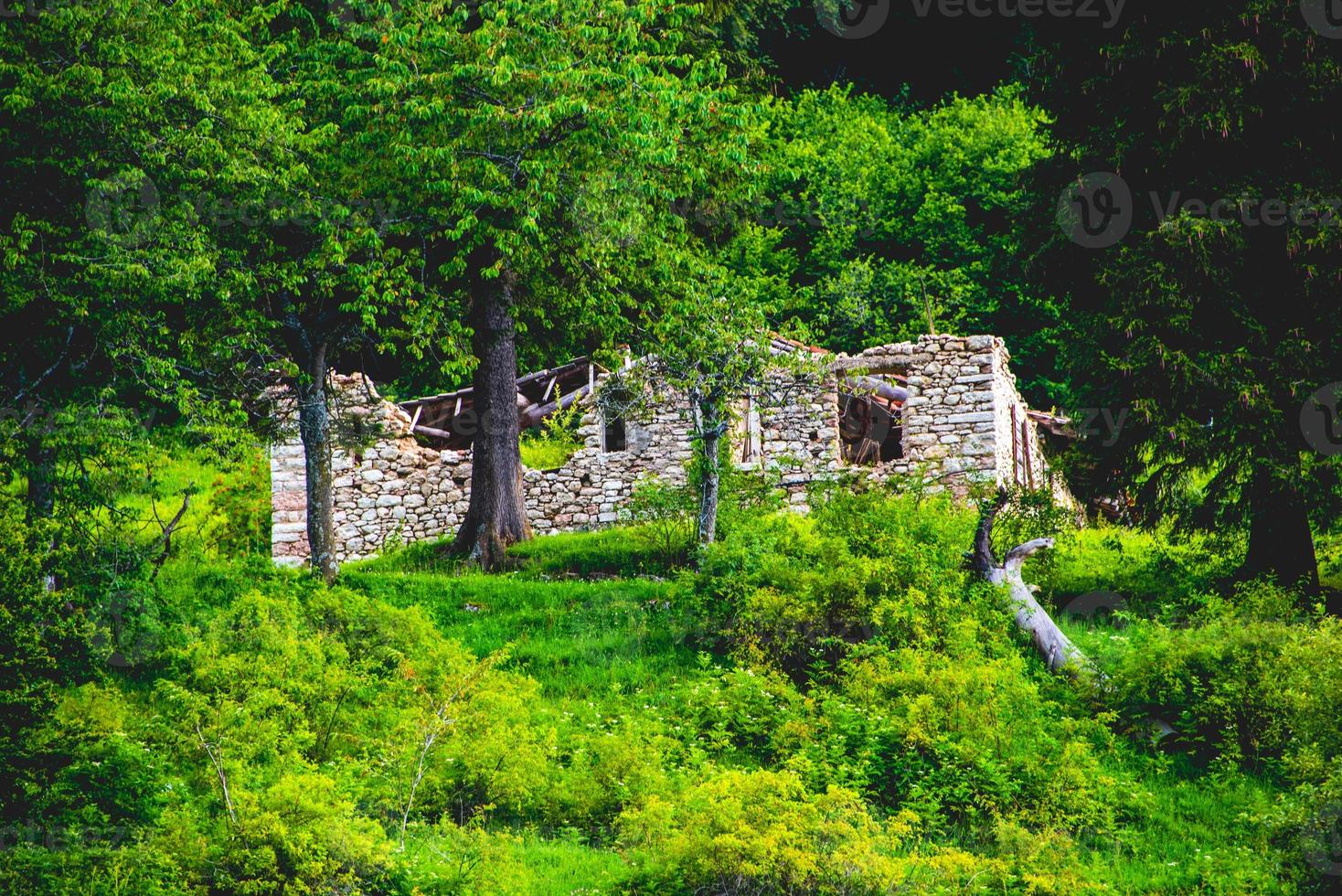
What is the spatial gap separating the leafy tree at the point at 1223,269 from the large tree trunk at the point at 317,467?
28.9ft

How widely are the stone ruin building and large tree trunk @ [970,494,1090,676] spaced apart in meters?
4.58

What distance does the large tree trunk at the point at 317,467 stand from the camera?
17.0m

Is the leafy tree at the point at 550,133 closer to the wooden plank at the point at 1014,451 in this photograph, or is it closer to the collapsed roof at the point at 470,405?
the wooden plank at the point at 1014,451

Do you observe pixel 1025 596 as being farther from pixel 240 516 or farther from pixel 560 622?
pixel 240 516

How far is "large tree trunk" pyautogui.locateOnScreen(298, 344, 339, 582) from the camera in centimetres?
1695

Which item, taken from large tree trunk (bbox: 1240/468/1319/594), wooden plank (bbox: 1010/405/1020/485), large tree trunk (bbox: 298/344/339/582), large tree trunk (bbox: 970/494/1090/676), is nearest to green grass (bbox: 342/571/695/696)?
large tree trunk (bbox: 298/344/339/582)

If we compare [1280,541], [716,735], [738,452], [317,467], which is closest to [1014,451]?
[738,452]

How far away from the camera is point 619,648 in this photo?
50.5 ft

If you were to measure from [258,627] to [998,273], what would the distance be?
435 inches

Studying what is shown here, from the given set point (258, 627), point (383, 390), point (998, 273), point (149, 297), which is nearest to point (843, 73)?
point (383, 390)

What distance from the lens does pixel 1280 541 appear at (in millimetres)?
16031

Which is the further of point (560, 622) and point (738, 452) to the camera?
point (738, 452)

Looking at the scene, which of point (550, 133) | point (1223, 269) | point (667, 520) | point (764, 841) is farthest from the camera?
point (667, 520)

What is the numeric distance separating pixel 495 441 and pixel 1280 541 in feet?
33.0
